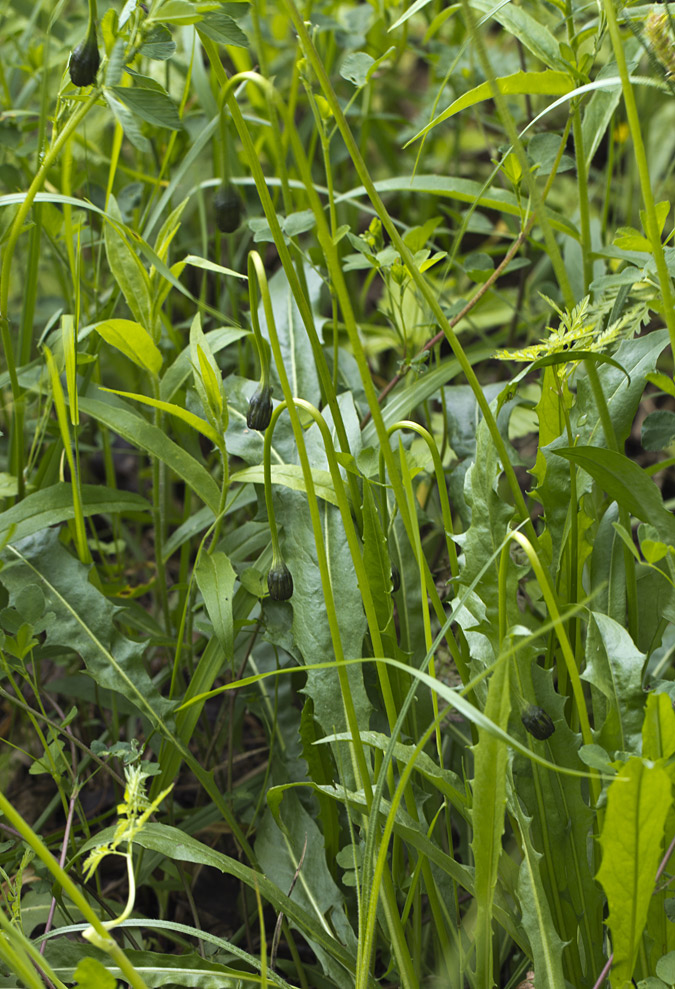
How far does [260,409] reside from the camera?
2.60 ft

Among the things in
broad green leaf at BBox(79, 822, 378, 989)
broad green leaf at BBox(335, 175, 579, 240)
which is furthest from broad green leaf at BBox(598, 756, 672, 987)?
broad green leaf at BBox(335, 175, 579, 240)

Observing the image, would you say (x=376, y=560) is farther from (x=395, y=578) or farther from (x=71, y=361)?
(x=71, y=361)

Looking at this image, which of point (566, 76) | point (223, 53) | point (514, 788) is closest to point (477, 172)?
point (223, 53)

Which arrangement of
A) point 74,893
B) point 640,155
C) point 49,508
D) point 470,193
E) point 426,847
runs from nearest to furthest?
point 74,893 < point 640,155 < point 426,847 < point 49,508 < point 470,193

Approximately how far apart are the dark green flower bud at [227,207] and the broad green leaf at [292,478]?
0.79ft

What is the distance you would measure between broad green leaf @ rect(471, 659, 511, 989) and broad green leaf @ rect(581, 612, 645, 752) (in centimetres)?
13

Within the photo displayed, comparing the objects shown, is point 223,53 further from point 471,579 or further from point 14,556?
point 471,579

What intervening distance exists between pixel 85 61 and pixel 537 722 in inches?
25.8

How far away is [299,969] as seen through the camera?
0.84m

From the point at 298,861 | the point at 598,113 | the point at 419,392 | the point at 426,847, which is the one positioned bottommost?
the point at 298,861

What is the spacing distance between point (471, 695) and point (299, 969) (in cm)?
31

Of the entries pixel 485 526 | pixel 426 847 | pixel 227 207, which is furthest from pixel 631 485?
pixel 227 207

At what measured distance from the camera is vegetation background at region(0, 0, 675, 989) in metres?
0.68

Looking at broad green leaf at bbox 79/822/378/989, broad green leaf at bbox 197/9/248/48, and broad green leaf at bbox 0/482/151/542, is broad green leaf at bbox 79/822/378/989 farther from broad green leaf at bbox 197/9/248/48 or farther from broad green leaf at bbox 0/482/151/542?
broad green leaf at bbox 197/9/248/48
